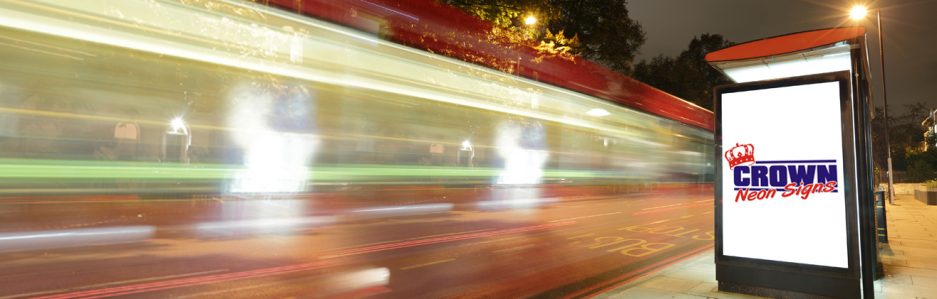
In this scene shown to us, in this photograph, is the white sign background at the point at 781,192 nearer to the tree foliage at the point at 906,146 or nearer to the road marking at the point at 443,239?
the road marking at the point at 443,239

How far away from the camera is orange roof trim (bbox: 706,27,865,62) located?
5352 mm

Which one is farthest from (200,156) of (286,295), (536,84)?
(536,84)

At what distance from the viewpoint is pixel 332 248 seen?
8867mm

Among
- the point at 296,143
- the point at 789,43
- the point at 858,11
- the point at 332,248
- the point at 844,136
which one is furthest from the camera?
the point at 858,11

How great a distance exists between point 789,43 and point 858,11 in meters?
11.9

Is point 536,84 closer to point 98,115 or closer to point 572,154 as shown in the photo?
point 572,154

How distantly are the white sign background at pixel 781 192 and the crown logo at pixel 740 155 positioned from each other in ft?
0.14

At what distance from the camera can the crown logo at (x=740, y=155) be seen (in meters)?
5.53

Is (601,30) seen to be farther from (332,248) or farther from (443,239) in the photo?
(332,248)

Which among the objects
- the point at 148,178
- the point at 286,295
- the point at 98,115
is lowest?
the point at 286,295

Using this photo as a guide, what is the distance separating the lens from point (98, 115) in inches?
205

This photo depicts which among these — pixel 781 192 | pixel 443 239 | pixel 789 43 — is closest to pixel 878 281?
pixel 781 192

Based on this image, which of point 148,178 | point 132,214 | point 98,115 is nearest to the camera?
point 98,115

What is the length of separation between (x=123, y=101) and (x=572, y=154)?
23.6ft
